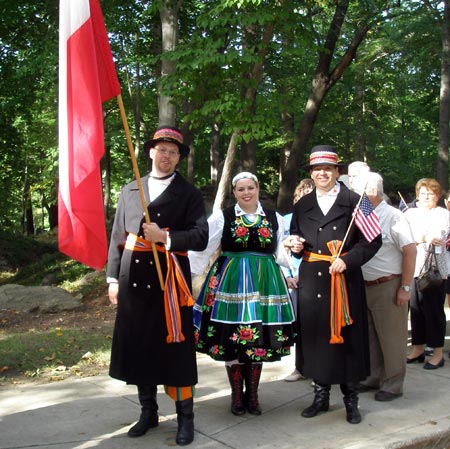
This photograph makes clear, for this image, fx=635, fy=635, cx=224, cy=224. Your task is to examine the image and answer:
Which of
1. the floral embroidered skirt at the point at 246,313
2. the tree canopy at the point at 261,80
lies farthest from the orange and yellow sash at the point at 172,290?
the tree canopy at the point at 261,80

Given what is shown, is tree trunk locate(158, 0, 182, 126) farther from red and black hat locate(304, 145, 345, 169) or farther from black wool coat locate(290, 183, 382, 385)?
black wool coat locate(290, 183, 382, 385)

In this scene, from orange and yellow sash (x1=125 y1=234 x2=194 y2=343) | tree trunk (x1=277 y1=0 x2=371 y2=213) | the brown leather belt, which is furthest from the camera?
tree trunk (x1=277 y1=0 x2=371 y2=213)

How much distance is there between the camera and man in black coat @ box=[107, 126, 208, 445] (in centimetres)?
432

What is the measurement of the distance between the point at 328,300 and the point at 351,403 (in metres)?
0.79

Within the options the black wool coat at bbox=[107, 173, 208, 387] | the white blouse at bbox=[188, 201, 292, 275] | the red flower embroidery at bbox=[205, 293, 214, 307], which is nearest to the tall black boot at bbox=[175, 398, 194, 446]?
the black wool coat at bbox=[107, 173, 208, 387]

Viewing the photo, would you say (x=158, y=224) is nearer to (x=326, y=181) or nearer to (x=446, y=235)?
(x=326, y=181)

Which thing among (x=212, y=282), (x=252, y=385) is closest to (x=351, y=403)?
Answer: (x=252, y=385)

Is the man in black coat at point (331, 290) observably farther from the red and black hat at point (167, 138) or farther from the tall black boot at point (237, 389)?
the red and black hat at point (167, 138)

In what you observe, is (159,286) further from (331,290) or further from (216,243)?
(331,290)

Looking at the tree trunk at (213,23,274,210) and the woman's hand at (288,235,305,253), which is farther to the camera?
the tree trunk at (213,23,274,210)

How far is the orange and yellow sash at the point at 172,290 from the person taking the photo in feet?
14.1

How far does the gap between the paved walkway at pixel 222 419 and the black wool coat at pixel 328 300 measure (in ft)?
1.35

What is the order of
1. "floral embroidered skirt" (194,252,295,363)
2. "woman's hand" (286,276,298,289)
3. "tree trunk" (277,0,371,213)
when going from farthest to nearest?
"tree trunk" (277,0,371,213) < "woman's hand" (286,276,298,289) < "floral embroidered skirt" (194,252,295,363)

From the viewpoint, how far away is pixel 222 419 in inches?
190
